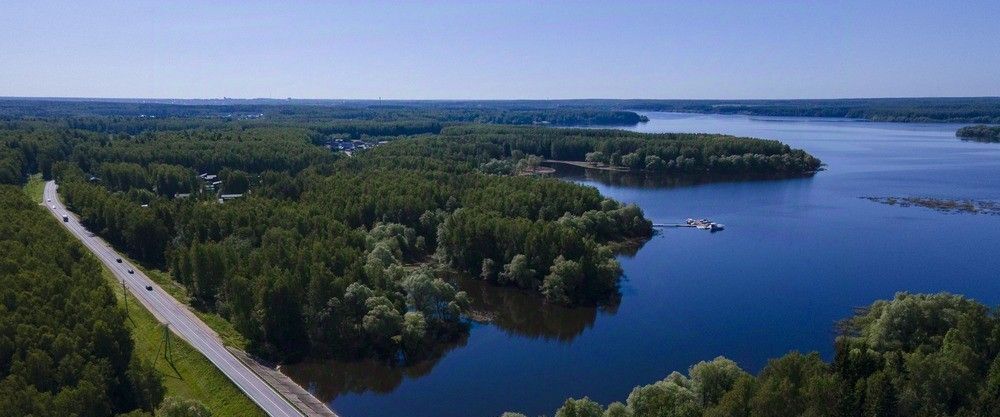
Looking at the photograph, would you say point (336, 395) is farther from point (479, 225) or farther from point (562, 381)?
point (479, 225)

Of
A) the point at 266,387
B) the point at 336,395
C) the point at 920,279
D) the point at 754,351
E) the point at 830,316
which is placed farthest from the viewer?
the point at 920,279

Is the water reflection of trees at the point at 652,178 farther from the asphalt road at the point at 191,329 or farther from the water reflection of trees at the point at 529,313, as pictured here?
the asphalt road at the point at 191,329

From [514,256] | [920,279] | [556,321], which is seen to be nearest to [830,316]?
[920,279]

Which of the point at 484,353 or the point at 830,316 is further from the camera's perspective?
the point at 830,316

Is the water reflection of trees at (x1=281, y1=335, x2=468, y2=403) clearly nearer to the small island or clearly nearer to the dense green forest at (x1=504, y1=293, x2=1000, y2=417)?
the dense green forest at (x1=504, y1=293, x2=1000, y2=417)

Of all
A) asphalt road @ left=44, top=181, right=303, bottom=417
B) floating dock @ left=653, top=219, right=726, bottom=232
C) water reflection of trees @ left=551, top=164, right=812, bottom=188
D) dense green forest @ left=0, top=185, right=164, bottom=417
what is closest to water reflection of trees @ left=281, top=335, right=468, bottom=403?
asphalt road @ left=44, top=181, right=303, bottom=417

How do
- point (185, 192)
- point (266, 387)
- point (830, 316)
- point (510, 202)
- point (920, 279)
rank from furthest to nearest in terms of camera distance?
point (185, 192), point (510, 202), point (920, 279), point (830, 316), point (266, 387)

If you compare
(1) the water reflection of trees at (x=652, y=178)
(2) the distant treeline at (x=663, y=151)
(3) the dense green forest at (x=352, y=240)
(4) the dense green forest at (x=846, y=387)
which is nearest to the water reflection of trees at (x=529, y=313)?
(3) the dense green forest at (x=352, y=240)
